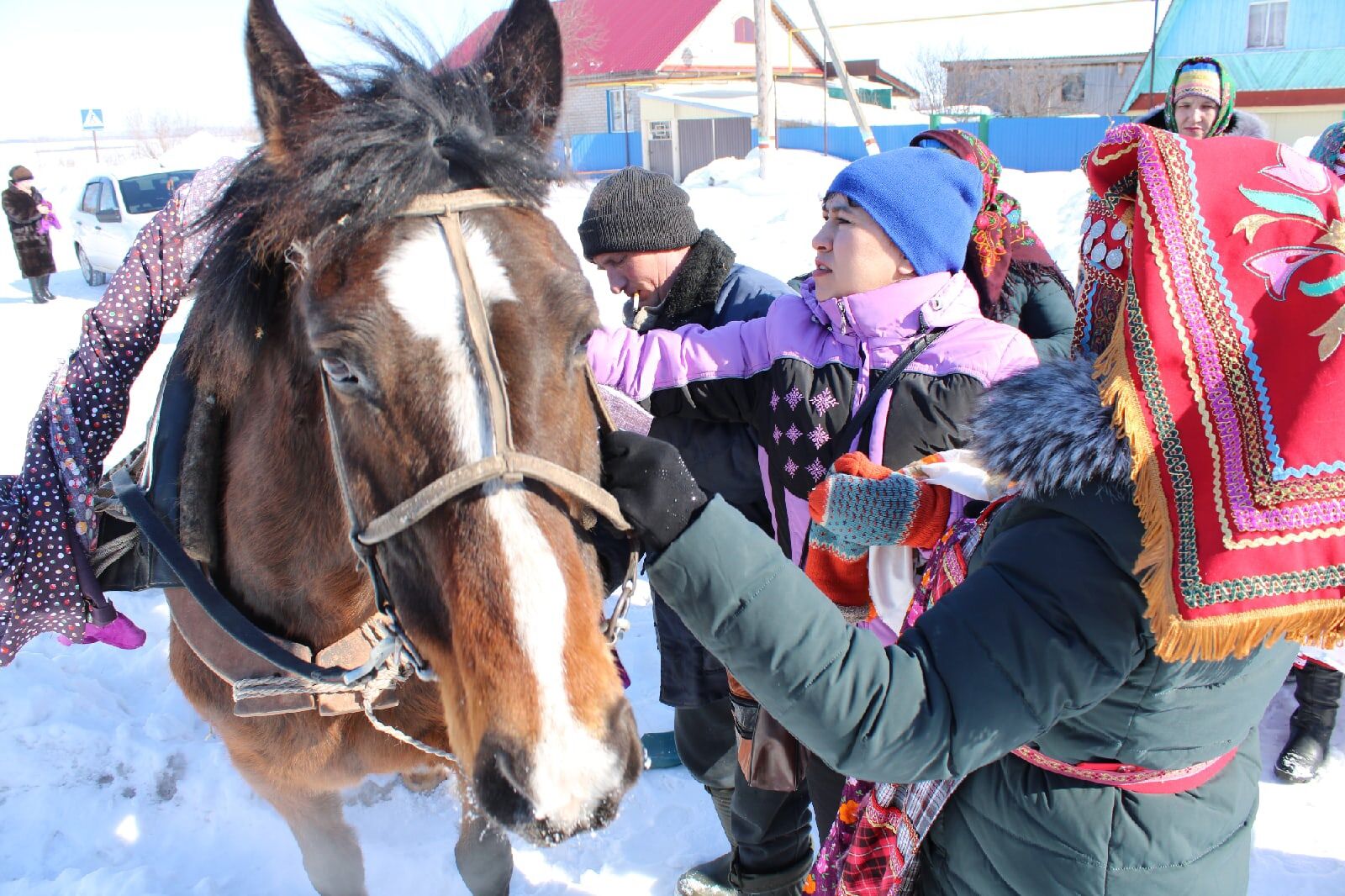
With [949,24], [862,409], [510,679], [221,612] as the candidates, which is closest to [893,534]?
[862,409]

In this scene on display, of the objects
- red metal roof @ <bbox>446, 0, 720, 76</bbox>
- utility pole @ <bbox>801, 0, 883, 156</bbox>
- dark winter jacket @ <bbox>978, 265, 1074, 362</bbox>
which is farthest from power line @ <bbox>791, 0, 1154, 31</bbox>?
dark winter jacket @ <bbox>978, 265, 1074, 362</bbox>

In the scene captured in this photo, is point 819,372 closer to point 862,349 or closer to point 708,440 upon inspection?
point 862,349

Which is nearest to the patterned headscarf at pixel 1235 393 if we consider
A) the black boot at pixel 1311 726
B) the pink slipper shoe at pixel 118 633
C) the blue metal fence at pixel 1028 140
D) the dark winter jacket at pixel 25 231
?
the pink slipper shoe at pixel 118 633

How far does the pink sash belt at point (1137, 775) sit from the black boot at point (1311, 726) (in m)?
2.37

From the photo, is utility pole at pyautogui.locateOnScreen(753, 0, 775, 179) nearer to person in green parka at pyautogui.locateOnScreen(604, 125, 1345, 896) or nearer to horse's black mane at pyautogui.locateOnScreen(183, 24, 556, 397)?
horse's black mane at pyautogui.locateOnScreen(183, 24, 556, 397)

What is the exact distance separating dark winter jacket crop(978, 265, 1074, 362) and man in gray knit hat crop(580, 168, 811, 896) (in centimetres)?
97

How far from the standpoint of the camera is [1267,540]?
1.00m

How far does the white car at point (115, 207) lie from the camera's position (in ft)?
39.9

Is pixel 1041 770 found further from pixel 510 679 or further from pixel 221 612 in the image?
pixel 221 612

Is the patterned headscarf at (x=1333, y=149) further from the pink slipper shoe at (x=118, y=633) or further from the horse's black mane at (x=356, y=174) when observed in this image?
the pink slipper shoe at (x=118, y=633)

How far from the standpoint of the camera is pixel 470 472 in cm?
117

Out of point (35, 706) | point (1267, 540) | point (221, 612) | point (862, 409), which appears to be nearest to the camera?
point (1267, 540)

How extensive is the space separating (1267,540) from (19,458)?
7335 mm

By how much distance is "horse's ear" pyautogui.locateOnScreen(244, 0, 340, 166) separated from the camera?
145 centimetres
